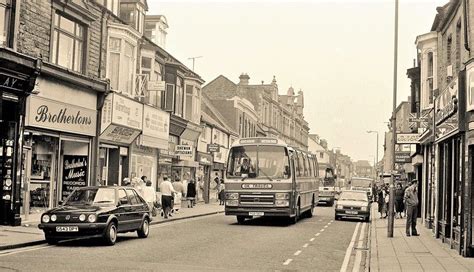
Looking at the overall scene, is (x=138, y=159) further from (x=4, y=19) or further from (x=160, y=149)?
(x=4, y=19)

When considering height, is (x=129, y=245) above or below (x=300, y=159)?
below

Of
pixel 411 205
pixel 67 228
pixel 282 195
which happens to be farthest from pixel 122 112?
pixel 411 205

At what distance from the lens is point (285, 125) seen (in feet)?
274

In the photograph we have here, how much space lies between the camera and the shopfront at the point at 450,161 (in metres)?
15.2

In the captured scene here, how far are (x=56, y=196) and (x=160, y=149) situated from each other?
11.3 m

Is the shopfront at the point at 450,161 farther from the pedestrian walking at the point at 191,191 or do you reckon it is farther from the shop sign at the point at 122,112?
the pedestrian walking at the point at 191,191

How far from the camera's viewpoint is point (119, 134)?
26.9 meters

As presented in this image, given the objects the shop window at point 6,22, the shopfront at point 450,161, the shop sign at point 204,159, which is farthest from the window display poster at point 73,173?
the shop sign at point 204,159

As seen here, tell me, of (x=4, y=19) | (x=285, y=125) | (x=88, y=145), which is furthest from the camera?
(x=285, y=125)

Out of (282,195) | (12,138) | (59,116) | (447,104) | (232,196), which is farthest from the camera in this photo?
(232,196)

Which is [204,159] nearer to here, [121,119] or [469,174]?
[121,119]

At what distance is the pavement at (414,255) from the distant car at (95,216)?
650cm

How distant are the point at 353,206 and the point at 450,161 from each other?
429 inches

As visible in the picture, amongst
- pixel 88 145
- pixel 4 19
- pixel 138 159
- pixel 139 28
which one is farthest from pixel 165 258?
pixel 139 28
